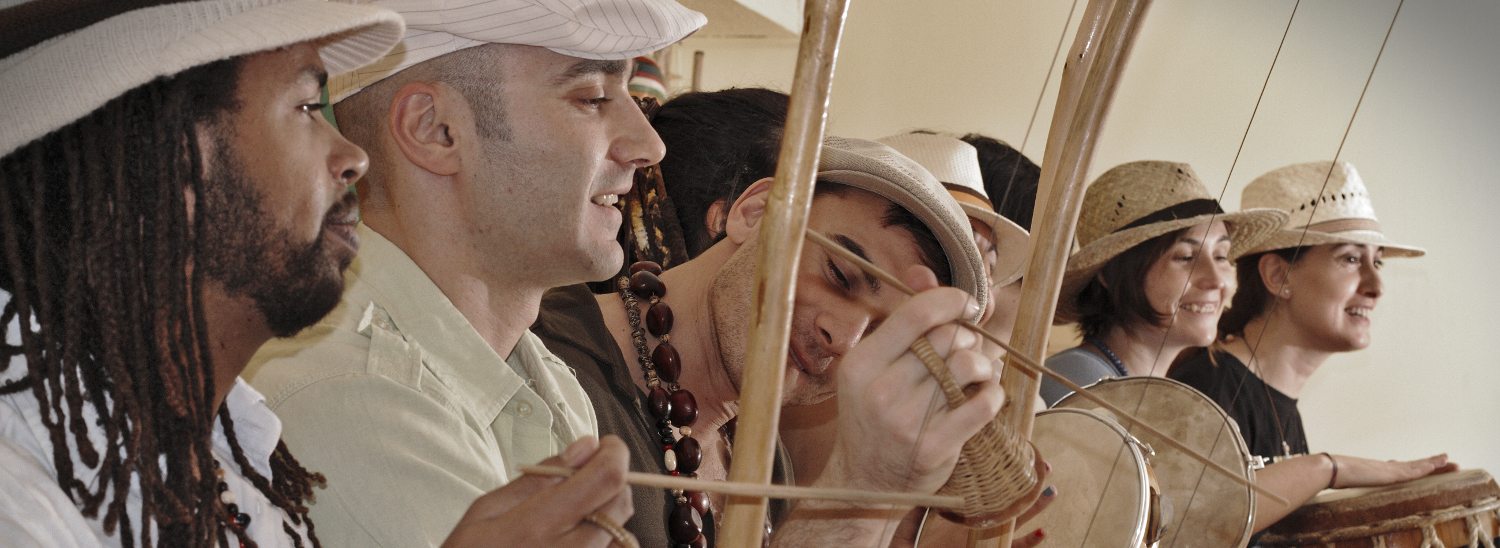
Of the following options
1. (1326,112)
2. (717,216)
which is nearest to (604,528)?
(717,216)

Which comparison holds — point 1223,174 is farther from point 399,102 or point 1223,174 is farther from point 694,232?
point 399,102

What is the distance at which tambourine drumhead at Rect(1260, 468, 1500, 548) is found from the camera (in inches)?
63.7

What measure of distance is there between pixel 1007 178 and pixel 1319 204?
0.81 metres

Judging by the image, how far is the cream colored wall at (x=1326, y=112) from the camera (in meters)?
2.65

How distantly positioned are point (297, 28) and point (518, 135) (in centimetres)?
31

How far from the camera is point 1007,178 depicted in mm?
2057

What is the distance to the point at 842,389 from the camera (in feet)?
2.39

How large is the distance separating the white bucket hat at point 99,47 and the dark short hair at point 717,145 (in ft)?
2.85

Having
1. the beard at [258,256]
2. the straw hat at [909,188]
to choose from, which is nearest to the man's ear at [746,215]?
the straw hat at [909,188]

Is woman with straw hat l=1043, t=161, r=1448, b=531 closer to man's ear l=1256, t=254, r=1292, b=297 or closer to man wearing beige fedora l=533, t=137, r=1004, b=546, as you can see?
man's ear l=1256, t=254, r=1292, b=297

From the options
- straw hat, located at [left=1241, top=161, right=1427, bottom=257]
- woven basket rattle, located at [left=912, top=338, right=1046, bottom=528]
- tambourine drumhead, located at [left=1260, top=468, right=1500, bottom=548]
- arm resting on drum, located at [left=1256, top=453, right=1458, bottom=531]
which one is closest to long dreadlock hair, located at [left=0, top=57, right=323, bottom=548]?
woven basket rattle, located at [left=912, top=338, right=1046, bottom=528]

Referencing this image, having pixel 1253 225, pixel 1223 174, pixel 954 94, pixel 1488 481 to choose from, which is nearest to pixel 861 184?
pixel 1488 481

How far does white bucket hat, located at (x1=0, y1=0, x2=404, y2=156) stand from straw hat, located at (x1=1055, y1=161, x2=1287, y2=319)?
1.69 m

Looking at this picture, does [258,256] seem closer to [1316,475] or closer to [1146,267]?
[1316,475]
